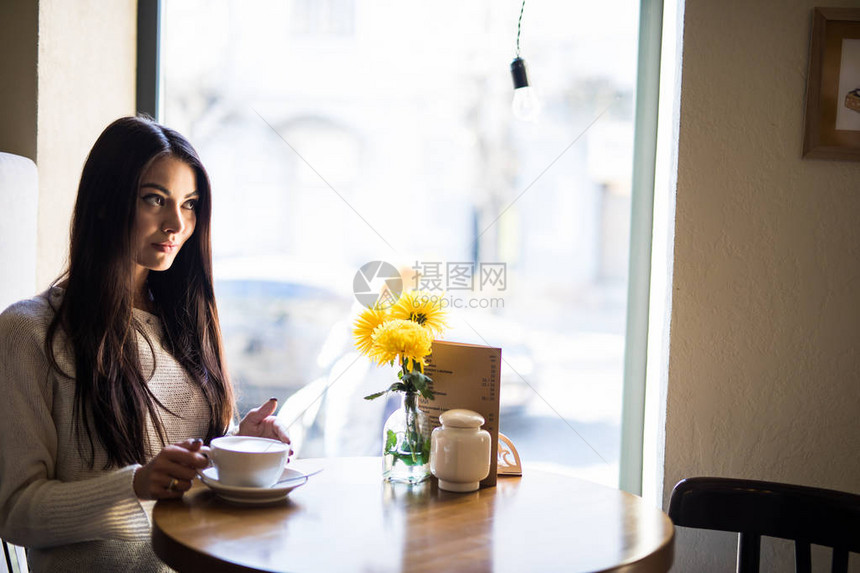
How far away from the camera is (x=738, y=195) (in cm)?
200

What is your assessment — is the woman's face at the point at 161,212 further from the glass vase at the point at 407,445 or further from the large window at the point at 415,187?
the large window at the point at 415,187

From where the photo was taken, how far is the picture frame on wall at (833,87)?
195 centimetres

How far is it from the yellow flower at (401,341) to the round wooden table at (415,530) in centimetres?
25

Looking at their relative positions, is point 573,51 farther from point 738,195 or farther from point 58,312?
point 58,312

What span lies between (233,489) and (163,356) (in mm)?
434

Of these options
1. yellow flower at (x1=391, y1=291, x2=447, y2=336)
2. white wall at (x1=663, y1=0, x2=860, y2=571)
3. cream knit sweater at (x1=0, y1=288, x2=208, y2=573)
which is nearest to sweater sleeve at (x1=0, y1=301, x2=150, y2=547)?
cream knit sweater at (x1=0, y1=288, x2=208, y2=573)

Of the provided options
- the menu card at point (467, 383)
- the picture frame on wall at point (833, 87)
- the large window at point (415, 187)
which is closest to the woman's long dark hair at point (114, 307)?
the menu card at point (467, 383)

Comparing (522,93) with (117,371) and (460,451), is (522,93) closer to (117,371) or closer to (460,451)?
(460,451)

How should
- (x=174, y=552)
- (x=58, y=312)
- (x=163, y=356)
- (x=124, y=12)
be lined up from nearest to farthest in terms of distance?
(x=174, y=552) < (x=58, y=312) < (x=163, y=356) < (x=124, y=12)

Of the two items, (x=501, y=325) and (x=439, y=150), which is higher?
(x=439, y=150)

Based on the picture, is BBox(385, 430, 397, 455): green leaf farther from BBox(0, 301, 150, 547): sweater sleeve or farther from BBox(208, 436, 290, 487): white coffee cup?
BBox(0, 301, 150, 547): sweater sleeve

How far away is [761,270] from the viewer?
2.00 metres

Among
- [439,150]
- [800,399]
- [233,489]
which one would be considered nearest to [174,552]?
[233,489]

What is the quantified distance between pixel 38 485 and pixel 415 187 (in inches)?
52.8
